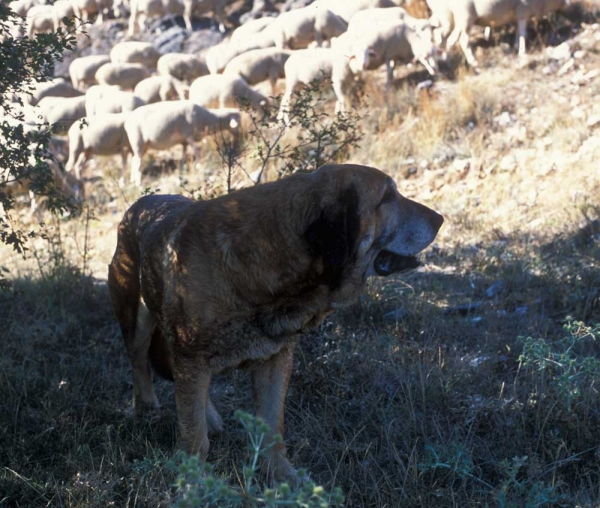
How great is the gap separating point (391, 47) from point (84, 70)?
10.6m

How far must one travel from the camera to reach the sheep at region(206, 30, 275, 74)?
2081 cm

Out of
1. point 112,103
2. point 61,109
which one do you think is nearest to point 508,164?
point 112,103

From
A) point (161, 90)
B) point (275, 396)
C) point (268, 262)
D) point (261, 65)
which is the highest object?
point (268, 262)

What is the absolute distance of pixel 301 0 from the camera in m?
23.7

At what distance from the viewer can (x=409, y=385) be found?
543cm

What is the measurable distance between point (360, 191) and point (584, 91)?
Answer: 10280 mm

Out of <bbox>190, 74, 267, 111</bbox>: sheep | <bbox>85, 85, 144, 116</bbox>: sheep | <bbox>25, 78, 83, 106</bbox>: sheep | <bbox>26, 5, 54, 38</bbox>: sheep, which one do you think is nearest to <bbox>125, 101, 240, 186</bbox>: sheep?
<bbox>190, 74, 267, 111</bbox>: sheep

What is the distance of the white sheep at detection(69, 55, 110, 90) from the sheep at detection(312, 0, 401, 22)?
6.51m

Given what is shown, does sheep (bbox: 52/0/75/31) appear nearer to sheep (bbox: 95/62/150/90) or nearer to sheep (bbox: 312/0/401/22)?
sheep (bbox: 95/62/150/90)

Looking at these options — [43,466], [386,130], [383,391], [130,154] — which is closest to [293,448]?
[383,391]

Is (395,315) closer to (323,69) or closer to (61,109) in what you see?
(323,69)

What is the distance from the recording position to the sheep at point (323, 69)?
1560 centimetres

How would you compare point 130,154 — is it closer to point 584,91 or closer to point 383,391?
point 584,91

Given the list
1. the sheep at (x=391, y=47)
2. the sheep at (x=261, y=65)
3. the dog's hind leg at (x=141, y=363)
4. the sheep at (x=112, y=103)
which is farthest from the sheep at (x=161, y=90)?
the dog's hind leg at (x=141, y=363)
